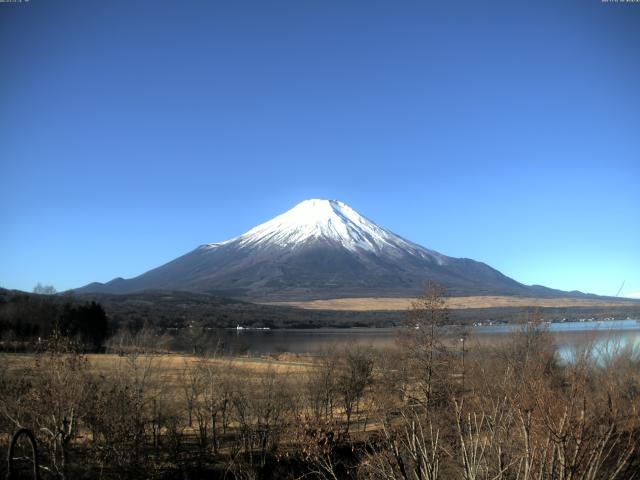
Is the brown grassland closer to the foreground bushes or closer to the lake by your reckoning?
the foreground bushes

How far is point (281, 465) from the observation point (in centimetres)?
2062

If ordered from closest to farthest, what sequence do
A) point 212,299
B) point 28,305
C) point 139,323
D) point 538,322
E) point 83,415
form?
point 83,415 < point 538,322 < point 28,305 < point 139,323 < point 212,299

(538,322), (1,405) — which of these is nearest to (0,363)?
(1,405)

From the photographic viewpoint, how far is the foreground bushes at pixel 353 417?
22.0 ft

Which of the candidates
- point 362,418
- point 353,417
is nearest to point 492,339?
point 353,417

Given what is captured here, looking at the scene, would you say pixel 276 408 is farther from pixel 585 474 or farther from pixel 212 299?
pixel 212 299

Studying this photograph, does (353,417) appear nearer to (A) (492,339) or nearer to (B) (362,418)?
(B) (362,418)

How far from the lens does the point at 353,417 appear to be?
31922 mm

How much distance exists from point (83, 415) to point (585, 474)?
13429mm

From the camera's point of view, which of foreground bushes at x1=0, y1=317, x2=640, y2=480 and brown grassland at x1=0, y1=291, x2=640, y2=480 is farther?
foreground bushes at x1=0, y1=317, x2=640, y2=480

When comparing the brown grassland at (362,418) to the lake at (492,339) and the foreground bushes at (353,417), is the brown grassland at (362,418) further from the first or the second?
the lake at (492,339)

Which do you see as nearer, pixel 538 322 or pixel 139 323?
pixel 538 322

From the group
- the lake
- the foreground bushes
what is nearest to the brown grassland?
the foreground bushes

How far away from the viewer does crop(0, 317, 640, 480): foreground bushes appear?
6715 millimetres
